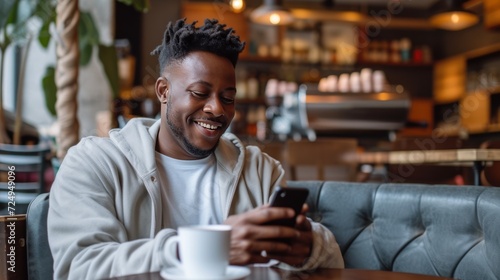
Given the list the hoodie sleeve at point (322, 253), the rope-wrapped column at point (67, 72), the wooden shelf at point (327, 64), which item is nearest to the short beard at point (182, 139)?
the hoodie sleeve at point (322, 253)

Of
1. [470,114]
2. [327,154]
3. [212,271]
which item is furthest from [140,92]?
[212,271]

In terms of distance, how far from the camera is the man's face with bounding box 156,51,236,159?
1.35 meters

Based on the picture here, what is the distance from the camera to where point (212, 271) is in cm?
91

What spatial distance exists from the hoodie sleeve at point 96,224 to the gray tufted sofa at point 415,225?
619mm

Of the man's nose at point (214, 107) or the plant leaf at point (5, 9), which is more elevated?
the plant leaf at point (5, 9)

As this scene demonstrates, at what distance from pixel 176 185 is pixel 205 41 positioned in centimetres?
36

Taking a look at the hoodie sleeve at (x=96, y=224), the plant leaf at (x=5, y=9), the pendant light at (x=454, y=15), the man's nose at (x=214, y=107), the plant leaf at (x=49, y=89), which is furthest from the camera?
the pendant light at (x=454, y=15)

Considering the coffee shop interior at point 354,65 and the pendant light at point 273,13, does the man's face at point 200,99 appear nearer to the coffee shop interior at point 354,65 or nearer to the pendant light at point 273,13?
the coffee shop interior at point 354,65

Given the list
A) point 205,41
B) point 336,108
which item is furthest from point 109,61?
point 205,41

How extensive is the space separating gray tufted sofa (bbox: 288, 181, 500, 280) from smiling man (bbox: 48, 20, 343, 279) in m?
0.28

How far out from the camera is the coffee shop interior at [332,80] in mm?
Answer: 3666

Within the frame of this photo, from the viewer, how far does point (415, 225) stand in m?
1.59

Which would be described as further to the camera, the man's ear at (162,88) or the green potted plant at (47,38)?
the green potted plant at (47,38)

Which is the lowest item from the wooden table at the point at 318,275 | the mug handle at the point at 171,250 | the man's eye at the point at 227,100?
the wooden table at the point at 318,275
